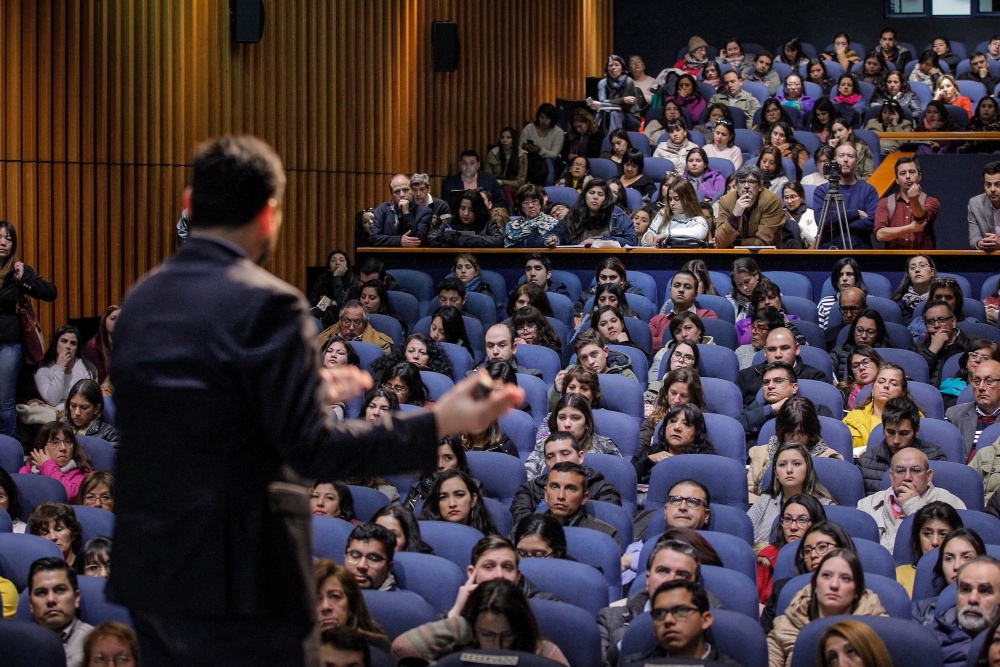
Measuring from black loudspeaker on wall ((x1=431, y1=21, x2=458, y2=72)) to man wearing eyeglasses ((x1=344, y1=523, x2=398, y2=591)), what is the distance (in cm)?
580

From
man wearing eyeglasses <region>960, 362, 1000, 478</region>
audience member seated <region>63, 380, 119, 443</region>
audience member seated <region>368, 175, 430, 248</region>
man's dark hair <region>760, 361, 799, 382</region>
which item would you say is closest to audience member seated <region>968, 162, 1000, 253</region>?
man wearing eyeglasses <region>960, 362, 1000, 478</region>

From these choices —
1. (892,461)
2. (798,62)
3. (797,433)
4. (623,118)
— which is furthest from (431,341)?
(798,62)

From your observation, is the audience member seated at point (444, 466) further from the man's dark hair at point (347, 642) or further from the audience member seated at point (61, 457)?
the man's dark hair at point (347, 642)

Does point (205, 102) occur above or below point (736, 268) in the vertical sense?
above

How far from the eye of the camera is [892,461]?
399 centimetres

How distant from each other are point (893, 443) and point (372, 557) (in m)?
1.93

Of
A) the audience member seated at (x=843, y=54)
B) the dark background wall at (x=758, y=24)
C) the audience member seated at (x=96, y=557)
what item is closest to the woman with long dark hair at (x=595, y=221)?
the audience member seated at (x=96, y=557)

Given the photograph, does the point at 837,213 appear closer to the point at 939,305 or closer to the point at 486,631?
the point at 939,305

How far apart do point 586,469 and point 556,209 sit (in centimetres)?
383

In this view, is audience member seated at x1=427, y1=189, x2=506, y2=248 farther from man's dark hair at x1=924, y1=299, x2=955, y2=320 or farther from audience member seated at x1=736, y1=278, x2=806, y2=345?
man's dark hair at x1=924, y1=299, x2=955, y2=320

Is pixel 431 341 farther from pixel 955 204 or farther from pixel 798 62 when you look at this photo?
pixel 798 62

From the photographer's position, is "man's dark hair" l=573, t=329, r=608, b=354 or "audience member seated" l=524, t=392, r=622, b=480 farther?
"man's dark hair" l=573, t=329, r=608, b=354

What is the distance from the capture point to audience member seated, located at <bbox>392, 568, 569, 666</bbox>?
9.21 feet

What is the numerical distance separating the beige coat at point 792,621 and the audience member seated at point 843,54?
28.5 feet
